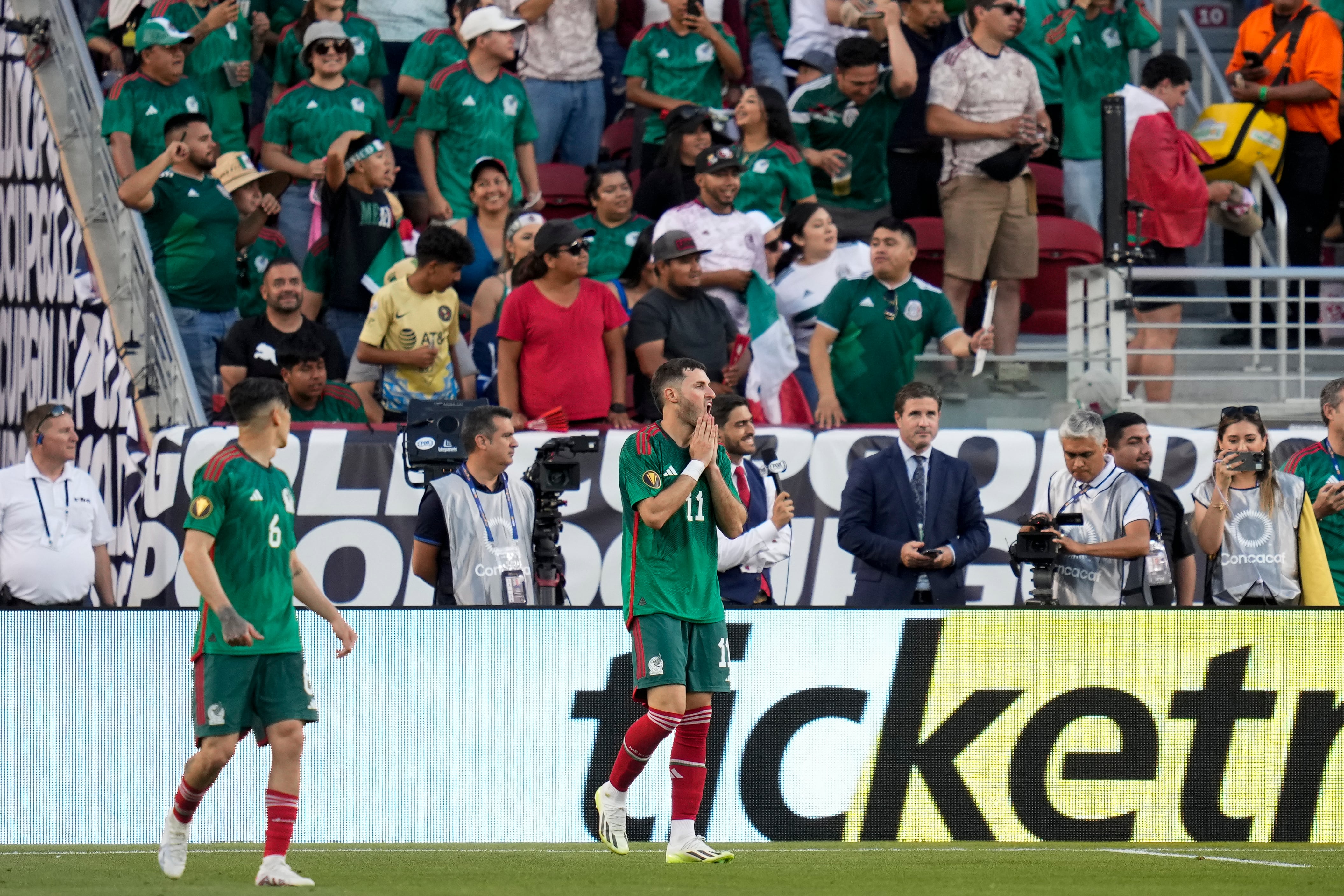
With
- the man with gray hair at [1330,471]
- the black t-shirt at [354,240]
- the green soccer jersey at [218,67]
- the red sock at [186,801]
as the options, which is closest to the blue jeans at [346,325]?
the black t-shirt at [354,240]

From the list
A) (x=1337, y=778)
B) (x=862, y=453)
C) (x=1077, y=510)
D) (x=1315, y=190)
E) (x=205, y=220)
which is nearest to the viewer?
(x=1337, y=778)

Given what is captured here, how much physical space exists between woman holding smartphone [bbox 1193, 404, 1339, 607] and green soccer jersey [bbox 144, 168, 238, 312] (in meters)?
6.57

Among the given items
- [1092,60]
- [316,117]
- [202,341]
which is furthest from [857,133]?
[202,341]

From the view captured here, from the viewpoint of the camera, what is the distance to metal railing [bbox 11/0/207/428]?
1170 centimetres

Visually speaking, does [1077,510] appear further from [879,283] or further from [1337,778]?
[879,283]

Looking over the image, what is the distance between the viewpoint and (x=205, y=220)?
12539mm

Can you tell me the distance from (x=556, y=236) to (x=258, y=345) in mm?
1959

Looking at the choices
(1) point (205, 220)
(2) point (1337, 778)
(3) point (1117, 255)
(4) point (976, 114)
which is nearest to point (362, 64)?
(1) point (205, 220)

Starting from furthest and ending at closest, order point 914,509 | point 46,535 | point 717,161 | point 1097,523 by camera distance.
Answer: point 717,161 → point 46,535 → point 914,509 → point 1097,523

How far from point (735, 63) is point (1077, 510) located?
6134mm

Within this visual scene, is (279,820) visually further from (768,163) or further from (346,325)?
(768,163)

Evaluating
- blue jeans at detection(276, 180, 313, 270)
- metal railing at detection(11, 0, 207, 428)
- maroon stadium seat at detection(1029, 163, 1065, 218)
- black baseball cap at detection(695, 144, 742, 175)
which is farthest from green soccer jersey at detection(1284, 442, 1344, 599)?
blue jeans at detection(276, 180, 313, 270)

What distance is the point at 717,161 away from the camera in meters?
12.0

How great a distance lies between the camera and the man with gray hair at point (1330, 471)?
9625mm
